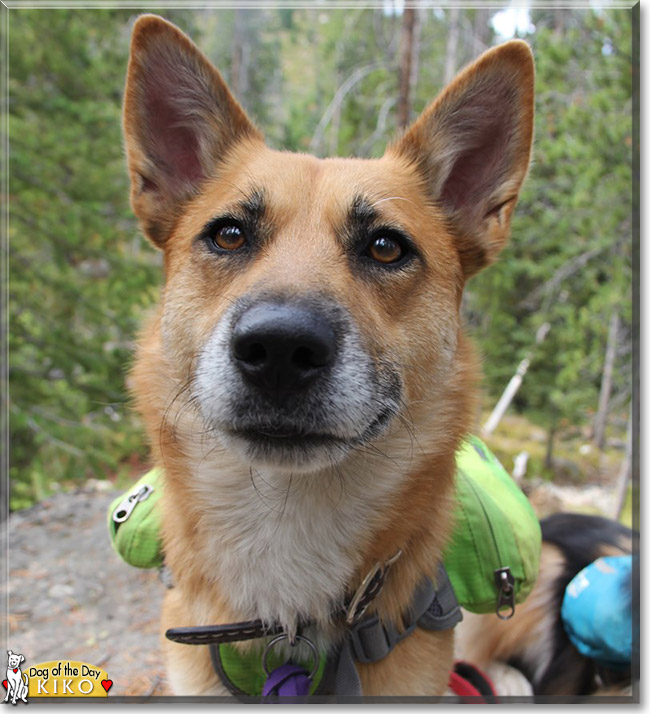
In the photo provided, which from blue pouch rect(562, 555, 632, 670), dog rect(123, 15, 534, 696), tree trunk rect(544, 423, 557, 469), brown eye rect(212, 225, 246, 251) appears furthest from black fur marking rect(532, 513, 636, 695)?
tree trunk rect(544, 423, 557, 469)

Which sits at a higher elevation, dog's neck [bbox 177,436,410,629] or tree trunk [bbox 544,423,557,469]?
dog's neck [bbox 177,436,410,629]

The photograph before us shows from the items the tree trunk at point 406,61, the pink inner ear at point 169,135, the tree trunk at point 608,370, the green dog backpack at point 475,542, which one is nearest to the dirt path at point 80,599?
the green dog backpack at point 475,542

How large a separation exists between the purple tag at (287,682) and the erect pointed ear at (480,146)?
182cm

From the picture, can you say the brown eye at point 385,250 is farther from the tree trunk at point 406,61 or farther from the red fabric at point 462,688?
the tree trunk at point 406,61

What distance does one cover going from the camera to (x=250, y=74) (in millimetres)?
22359

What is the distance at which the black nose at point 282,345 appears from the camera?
1529 mm

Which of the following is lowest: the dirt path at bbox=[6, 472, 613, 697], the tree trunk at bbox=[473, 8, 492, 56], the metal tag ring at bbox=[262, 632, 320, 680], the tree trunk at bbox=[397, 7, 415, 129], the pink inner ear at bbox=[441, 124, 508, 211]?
the dirt path at bbox=[6, 472, 613, 697]

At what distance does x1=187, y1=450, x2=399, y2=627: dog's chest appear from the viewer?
2000 mm

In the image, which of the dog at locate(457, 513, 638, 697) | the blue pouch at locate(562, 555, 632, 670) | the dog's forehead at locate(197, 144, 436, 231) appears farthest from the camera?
the dog at locate(457, 513, 638, 697)

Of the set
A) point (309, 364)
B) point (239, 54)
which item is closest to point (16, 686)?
point (309, 364)

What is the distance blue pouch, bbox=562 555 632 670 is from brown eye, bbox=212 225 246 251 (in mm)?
2407

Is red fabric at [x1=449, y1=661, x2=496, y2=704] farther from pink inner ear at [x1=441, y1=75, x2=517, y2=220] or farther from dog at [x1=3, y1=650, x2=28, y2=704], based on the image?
pink inner ear at [x1=441, y1=75, x2=517, y2=220]

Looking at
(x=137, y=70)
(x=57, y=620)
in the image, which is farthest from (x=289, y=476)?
(x=57, y=620)

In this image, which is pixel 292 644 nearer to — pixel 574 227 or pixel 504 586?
pixel 504 586
